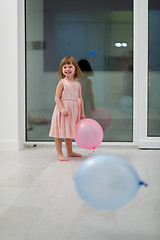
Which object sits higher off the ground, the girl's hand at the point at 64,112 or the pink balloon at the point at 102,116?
the girl's hand at the point at 64,112

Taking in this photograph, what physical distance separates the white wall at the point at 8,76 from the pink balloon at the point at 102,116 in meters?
0.87

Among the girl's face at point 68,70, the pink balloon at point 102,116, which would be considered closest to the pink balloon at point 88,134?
the girl's face at point 68,70

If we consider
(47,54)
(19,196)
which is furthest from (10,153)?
(19,196)

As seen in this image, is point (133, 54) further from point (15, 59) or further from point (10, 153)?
point (10, 153)

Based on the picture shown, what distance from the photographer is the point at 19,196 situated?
2316mm

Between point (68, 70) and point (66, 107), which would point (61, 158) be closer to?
point (66, 107)

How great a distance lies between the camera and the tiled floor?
173cm

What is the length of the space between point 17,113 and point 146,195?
204cm

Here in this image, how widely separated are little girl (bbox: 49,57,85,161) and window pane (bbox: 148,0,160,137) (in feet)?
3.07

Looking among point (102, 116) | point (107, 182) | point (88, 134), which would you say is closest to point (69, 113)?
point (88, 134)

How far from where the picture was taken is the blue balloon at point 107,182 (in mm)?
1477

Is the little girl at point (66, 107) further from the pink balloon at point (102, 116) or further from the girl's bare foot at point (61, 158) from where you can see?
the pink balloon at point (102, 116)

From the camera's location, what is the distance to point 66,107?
3.42m

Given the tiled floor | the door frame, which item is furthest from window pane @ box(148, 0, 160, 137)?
the tiled floor
